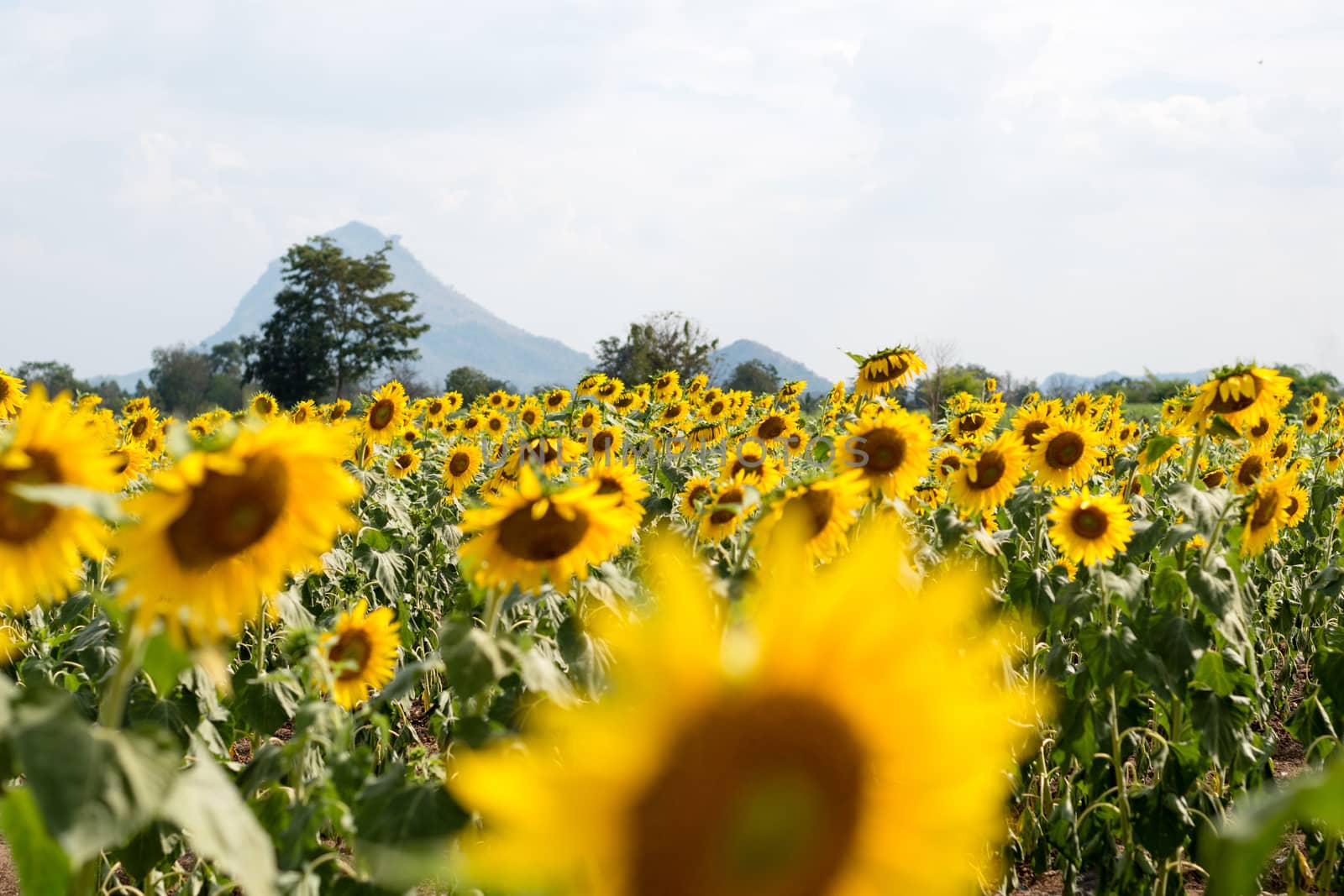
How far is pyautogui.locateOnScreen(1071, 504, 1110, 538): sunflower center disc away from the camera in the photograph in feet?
13.0

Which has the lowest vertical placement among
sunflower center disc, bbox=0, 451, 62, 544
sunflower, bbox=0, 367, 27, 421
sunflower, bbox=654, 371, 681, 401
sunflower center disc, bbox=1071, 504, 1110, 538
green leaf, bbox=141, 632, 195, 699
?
sunflower, bbox=0, 367, 27, 421

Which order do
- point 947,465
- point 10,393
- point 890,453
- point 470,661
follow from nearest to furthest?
point 470,661
point 890,453
point 947,465
point 10,393

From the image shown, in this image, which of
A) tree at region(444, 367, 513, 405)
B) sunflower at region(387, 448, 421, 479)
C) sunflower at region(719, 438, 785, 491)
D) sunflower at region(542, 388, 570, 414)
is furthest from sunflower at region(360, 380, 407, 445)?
tree at region(444, 367, 513, 405)

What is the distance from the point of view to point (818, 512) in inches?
120

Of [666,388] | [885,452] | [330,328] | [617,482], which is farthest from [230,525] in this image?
[330,328]

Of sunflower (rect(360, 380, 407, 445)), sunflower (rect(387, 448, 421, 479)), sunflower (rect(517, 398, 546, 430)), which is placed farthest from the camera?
sunflower (rect(517, 398, 546, 430))

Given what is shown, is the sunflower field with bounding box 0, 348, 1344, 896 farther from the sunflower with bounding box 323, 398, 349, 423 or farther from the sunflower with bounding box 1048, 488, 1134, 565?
the sunflower with bounding box 323, 398, 349, 423

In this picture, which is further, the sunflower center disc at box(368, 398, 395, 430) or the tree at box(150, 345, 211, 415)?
the tree at box(150, 345, 211, 415)

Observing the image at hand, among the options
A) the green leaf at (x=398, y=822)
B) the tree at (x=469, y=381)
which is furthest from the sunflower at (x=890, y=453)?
the tree at (x=469, y=381)

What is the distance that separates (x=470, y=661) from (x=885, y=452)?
106 inches

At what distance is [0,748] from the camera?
1.76 metres

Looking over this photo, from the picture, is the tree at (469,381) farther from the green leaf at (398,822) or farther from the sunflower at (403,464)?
the green leaf at (398,822)

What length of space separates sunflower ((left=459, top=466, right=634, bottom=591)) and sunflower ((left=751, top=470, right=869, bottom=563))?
0.56m

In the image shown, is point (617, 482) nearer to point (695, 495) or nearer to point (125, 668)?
point (695, 495)
